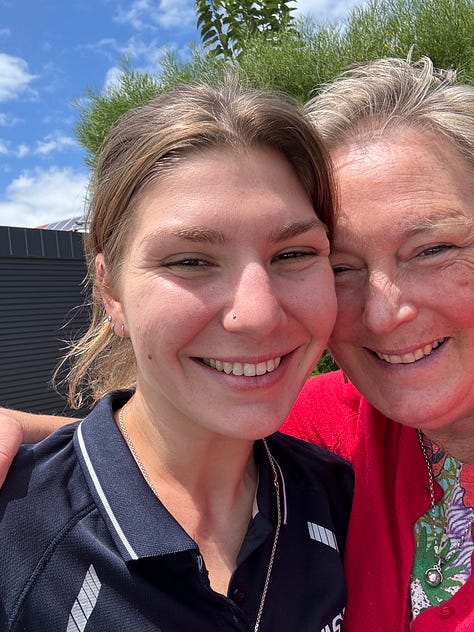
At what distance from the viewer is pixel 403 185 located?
5.20ft

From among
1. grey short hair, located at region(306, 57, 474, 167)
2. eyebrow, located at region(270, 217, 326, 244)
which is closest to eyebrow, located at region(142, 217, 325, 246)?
eyebrow, located at region(270, 217, 326, 244)

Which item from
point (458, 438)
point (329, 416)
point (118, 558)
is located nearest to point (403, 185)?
point (458, 438)

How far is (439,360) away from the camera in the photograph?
166 centimetres

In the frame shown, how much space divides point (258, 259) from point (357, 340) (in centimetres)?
51

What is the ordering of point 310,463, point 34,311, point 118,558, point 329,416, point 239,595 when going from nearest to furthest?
point 118,558, point 239,595, point 310,463, point 329,416, point 34,311

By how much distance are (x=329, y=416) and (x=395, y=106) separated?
1.11m

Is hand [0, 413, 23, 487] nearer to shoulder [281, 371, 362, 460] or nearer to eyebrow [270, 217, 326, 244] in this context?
eyebrow [270, 217, 326, 244]

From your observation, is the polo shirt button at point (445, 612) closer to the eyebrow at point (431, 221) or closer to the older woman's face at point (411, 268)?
the older woman's face at point (411, 268)

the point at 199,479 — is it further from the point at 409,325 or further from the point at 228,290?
the point at 409,325

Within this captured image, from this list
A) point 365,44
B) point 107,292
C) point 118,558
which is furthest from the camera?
point 365,44

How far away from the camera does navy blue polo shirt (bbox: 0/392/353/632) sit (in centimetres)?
123

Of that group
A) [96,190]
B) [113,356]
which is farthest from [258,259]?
[113,356]

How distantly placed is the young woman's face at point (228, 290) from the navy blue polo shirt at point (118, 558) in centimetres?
23

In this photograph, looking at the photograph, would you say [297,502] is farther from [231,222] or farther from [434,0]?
[434,0]
